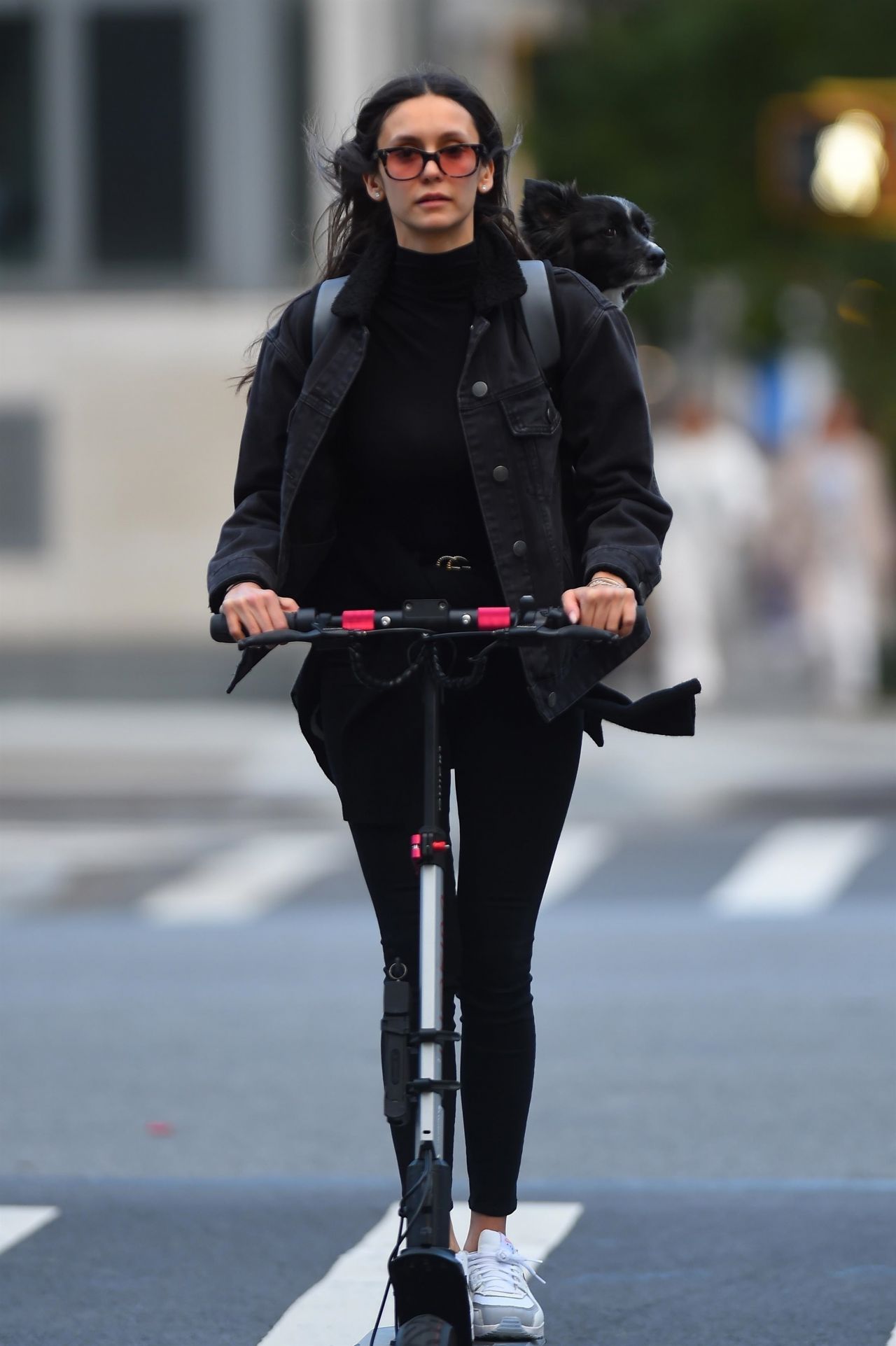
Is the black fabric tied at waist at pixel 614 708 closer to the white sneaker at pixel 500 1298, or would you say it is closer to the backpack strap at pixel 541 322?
the backpack strap at pixel 541 322

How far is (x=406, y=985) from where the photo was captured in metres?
3.94

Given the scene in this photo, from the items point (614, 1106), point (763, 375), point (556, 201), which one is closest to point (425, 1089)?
point (556, 201)

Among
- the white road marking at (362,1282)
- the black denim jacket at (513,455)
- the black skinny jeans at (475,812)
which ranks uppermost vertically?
the black denim jacket at (513,455)

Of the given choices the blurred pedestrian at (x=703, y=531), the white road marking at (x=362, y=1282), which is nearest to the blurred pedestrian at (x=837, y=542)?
the blurred pedestrian at (x=703, y=531)

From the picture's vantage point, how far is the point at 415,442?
13.1 feet

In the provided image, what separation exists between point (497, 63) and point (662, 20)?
335 cm

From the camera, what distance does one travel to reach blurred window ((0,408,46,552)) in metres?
18.5

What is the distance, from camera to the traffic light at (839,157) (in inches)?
567

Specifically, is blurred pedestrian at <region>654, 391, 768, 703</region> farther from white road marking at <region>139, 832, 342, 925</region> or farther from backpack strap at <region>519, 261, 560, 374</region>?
backpack strap at <region>519, 261, 560, 374</region>

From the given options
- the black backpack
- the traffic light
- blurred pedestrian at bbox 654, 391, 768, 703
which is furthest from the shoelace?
blurred pedestrian at bbox 654, 391, 768, 703

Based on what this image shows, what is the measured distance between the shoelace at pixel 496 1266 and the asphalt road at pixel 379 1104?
211 millimetres

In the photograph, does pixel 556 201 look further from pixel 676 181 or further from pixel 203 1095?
pixel 676 181

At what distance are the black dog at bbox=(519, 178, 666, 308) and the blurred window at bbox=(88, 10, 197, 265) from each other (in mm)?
14350

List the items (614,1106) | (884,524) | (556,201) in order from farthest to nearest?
(884,524), (614,1106), (556,201)
